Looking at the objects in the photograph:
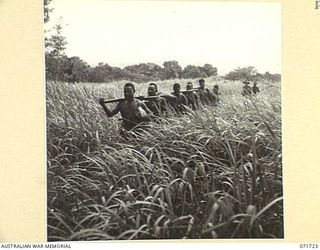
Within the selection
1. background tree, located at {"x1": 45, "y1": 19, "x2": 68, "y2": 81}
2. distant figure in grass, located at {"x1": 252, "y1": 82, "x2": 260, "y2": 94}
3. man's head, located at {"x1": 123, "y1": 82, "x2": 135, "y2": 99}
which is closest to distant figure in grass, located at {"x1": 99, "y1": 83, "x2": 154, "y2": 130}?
man's head, located at {"x1": 123, "y1": 82, "x2": 135, "y2": 99}

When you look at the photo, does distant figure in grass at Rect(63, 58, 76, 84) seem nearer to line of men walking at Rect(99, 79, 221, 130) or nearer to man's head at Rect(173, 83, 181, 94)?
line of men walking at Rect(99, 79, 221, 130)

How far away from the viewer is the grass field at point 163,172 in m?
1.10

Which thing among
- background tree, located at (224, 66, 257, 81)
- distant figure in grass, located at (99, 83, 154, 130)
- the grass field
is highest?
background tree, located at (224, 66, 257, 81)

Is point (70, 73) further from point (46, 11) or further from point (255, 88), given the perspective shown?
point (255, 88)

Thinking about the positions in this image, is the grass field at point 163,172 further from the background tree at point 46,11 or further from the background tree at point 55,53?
the background tree at point 46,11

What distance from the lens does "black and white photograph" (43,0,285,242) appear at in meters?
1.11

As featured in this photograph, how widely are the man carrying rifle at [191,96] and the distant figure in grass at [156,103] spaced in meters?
0.05

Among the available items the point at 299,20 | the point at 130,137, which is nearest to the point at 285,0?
the point at 299,20

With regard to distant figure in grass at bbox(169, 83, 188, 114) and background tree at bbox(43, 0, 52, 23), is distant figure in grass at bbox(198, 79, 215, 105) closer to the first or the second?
distant figure in grass at bbox(169, 83, 188, 114)

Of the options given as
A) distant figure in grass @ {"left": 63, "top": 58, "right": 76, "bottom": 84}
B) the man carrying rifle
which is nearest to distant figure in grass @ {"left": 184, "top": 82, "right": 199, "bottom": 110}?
the man carrying rifle

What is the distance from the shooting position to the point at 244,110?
114cm

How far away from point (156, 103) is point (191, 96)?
0.26ft

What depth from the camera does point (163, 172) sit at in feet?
3.67

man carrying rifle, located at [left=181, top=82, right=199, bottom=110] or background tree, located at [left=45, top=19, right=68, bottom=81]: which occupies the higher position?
background tree, located at [left=45, top=19, right=68, bottom=81]
